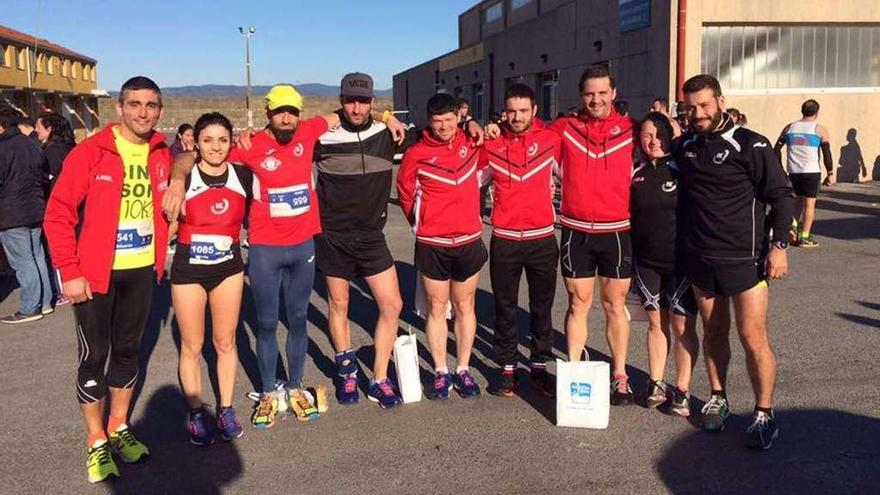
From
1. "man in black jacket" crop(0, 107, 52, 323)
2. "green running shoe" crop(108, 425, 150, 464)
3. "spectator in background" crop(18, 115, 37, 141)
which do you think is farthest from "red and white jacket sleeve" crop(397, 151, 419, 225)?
"spectator in background" crop(18, 115, 37, 141)

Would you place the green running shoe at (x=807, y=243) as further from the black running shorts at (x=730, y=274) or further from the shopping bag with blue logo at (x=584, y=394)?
the shopping bag with blue logo at (x=584, y=394)

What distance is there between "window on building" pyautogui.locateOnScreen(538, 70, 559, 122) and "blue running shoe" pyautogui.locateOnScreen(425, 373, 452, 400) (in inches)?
755

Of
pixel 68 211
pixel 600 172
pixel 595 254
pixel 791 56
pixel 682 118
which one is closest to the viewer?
pixel 68 211

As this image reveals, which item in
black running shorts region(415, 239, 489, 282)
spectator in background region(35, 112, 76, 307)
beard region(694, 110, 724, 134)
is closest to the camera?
beard region(694, 110, 724, 134)

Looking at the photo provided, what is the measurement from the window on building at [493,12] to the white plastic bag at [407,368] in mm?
29625

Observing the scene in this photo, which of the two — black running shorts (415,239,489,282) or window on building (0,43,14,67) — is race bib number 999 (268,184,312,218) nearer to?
black running shorts (415,239,489,282)

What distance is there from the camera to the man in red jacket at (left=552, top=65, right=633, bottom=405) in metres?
4.59

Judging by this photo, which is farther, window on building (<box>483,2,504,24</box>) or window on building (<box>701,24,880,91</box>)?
window on building (<box>483,2,504,24</box>)

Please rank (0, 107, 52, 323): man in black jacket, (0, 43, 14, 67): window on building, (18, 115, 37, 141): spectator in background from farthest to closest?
1. (0, 43, 14, 67): window on building
2. (18, 115, 37, 141): spectator in background
3. (0, 107, 52, 323): man in black jacket

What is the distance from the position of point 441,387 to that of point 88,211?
2472mm

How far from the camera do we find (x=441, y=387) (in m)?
5.00

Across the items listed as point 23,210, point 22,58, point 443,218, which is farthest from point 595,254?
point 22,58

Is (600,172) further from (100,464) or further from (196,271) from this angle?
(100,464)

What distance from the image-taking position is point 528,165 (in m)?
4.73
